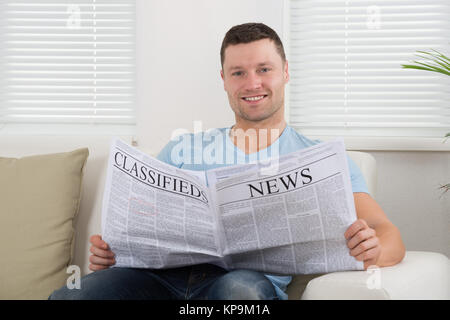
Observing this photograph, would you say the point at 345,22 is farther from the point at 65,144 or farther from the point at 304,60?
the point at 65,144

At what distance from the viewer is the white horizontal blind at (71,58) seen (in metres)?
2.12

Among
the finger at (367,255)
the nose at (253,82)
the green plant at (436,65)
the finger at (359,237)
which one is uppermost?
the green plant at (436,65)

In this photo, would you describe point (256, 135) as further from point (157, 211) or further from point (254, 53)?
point (157, 211)

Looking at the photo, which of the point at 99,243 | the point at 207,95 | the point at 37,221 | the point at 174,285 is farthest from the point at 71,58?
the point at 174,285

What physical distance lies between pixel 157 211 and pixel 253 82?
1.91ft

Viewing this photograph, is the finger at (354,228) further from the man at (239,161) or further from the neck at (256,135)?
the neck at (256,135)

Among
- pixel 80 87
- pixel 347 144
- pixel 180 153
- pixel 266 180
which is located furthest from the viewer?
pixel 80 87

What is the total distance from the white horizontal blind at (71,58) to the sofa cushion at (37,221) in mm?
719

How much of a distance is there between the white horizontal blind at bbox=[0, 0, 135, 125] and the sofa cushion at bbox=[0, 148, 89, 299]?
0.72 metres

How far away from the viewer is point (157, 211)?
3.25ft

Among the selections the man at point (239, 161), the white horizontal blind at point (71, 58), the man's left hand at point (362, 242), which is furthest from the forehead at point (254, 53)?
the white horizontal blind at point (71, 58)

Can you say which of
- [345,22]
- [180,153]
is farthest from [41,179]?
[345,22]

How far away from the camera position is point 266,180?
0.94m

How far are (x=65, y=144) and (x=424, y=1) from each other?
1608 millimetres
